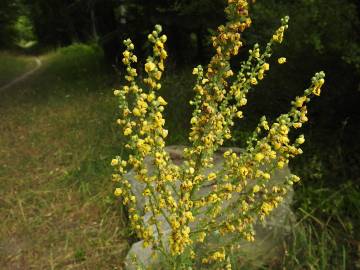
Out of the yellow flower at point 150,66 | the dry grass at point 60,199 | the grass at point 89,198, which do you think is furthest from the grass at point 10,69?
→ the yellow flower at point 150,66

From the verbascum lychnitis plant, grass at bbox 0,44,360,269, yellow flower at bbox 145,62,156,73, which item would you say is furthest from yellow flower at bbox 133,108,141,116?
grass at bbox 0,44,360,269

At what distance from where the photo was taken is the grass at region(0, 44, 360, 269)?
4802 mm

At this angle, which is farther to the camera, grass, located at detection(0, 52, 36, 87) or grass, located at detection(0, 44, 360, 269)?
grass, located at detection(0, 52, 36, 87)

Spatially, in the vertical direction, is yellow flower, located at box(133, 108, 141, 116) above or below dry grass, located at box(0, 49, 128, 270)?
above

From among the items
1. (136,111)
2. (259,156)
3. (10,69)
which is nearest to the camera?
(136,111)

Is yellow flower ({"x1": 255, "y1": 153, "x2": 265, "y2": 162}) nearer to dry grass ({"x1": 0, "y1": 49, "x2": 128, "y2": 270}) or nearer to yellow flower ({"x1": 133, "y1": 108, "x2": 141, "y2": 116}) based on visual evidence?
yellow flower ({"x1": 133, "y1": 108, "x2": 141, "y2": 116})

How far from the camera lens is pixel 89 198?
19.9 ft

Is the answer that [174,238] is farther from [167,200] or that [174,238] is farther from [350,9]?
[350,9]

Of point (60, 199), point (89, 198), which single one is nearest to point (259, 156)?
point (89, 198)

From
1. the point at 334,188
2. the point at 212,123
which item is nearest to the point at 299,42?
the point at 334,188

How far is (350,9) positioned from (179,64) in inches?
277

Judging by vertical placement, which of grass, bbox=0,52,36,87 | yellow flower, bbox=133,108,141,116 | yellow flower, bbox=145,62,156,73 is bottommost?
grass, bbox=0,52,36,87

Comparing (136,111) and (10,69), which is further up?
(136,111)

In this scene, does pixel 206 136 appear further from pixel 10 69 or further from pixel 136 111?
pixel 10 69
